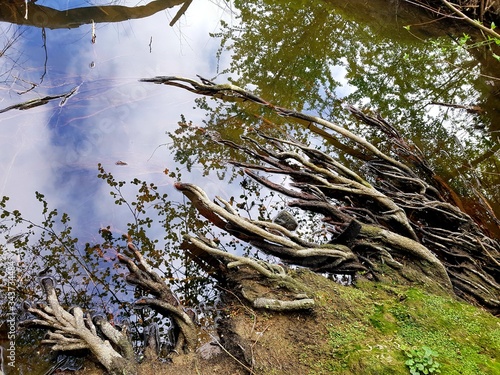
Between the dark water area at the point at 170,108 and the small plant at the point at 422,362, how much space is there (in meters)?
2.44

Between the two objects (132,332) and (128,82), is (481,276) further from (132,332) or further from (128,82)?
(128,82)

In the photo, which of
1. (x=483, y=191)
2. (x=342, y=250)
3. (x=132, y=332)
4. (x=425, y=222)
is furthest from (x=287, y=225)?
(x=483, y=191)

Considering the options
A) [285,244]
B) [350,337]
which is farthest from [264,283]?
[350,337]

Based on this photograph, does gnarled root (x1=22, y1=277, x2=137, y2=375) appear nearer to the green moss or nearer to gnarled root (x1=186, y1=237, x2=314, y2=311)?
gnarled root (x1=186, y1=237, x2=314, y2=311)

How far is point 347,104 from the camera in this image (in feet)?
24.3

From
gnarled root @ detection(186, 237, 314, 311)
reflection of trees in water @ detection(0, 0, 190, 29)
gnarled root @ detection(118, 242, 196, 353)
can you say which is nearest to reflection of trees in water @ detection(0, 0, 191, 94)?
reflection of trees in water @ detection(0, 0, 190, 29)

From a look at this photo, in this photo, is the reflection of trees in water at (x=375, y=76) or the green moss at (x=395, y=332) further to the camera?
the reflection of trees in water at (x=375, y=76)

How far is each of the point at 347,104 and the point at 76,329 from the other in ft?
19.5

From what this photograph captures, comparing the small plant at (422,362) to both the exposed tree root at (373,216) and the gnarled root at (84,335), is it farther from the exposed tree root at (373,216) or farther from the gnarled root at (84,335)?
the gnarled root at (84,335)

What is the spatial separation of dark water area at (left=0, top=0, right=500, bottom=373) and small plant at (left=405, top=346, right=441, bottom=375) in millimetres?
2444

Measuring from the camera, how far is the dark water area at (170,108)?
4984 millimetres

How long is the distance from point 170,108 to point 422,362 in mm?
5136

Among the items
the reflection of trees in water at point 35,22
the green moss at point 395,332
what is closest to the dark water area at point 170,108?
the reflection of trees in water at point 35,22

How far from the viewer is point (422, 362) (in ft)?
10.7
